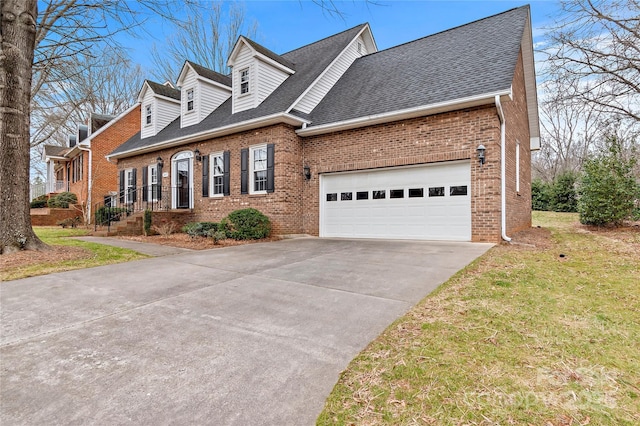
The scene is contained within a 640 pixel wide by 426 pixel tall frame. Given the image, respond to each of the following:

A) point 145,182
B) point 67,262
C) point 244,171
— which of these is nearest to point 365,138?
point 244,171

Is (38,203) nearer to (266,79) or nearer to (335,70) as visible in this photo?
(266,79)

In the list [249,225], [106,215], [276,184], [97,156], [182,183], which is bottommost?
[249,225]

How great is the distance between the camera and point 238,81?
12.3m

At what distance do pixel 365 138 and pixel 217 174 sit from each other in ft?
19.7

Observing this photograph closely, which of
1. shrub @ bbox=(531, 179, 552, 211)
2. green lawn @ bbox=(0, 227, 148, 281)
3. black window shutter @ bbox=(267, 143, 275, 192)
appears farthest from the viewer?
shrub @ bbox=(531, 179, 552, 211)

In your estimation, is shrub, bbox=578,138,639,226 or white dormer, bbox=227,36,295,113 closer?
shrub, bbox=578,138,639,226

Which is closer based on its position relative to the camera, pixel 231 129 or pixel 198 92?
pixel 231 129

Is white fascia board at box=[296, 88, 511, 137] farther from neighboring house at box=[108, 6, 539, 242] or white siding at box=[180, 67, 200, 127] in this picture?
white siding at box=[180, 67, 200, 127]

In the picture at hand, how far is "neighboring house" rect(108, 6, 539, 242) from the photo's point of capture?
8.32 metres

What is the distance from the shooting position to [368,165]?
9625 millimetres

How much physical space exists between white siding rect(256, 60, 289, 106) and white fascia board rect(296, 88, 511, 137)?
102 inches

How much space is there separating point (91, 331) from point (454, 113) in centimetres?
862

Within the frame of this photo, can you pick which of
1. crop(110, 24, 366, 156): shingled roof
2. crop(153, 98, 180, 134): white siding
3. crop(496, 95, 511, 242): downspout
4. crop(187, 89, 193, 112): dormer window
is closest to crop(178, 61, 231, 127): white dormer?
crop(187, 89, 193, 112): dormer window

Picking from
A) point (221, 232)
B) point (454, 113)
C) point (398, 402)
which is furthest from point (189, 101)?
point (398, 402)
